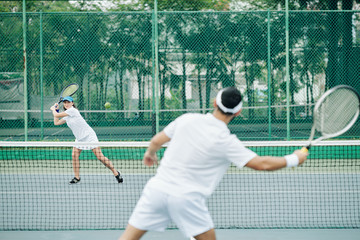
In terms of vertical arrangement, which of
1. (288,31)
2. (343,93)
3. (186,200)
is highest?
(288,31)

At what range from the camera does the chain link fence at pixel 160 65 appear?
10.4 metres

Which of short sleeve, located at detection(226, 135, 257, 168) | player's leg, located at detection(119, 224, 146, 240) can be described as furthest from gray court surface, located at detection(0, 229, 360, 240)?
short sleeve, located at detection(226, 135, 257, 168)

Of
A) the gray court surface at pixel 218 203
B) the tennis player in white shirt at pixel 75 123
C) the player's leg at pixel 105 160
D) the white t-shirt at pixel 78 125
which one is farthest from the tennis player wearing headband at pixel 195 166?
the white t-shirt at pixel 78 125

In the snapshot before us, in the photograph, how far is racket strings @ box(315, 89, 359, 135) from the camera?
11.5ft

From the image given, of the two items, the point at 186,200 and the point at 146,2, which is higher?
the point at 146,2

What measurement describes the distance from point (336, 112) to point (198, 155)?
1.25 meters

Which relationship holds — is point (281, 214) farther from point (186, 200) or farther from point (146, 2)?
point (146, 2)

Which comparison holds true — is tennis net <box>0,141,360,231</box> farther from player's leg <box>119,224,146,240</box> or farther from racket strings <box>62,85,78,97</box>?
player's leg <box>119,224,146,240</box>

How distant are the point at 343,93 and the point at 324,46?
7.37 meters

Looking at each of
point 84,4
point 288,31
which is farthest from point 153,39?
point 84,4

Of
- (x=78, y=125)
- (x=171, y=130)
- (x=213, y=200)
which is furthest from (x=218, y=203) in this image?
(x=171, y=130)

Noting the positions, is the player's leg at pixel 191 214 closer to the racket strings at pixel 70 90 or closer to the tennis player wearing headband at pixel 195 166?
the tennis player wearing headband at pixel 195 166

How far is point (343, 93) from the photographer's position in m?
3.56

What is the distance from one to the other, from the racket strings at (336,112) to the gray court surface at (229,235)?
1433 mm
